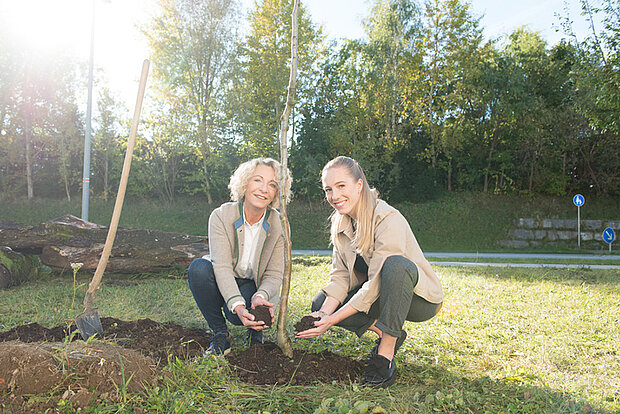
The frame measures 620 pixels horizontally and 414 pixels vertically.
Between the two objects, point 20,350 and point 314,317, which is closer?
point 20,350

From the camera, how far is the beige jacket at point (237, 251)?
104 inches

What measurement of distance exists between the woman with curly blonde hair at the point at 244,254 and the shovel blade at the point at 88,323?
24.0 inches

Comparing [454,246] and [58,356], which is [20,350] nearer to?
[58,356]

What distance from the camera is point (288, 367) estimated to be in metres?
2.23

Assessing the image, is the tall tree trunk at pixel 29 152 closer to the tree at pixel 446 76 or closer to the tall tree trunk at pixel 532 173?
the tree at pixel 446 76

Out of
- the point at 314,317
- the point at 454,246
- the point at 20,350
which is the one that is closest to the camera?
the point at 20,350

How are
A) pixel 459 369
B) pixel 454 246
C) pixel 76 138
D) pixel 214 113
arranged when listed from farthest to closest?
pixel 76 138, pixel 214 113, pixel 454 246, pixel 459 369

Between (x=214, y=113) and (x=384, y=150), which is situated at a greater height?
(x=214, y=113)

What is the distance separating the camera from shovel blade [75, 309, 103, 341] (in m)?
2.49

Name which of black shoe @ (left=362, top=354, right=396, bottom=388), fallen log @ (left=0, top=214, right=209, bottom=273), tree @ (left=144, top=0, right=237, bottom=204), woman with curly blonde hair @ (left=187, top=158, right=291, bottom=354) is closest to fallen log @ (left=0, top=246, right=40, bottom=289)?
fallen log @ (left=0, top=214, right=209, bottom=273)

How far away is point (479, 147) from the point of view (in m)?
17.2

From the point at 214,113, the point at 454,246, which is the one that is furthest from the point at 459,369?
the point at 214,113

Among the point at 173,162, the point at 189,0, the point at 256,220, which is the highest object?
the point at 189,0

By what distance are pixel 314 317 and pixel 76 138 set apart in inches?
683
